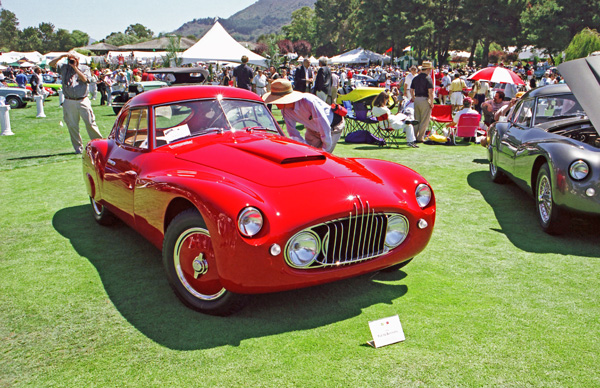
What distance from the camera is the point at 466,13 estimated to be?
71.2 metres

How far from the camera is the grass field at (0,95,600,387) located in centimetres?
282

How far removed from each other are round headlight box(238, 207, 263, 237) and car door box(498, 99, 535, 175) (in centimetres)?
458

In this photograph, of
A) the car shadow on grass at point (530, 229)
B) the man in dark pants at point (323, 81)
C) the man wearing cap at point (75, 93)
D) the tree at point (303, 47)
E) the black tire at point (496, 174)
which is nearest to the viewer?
the car shadow on grass at point (530, 229)

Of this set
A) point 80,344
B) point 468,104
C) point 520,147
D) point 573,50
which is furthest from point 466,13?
point 80,344

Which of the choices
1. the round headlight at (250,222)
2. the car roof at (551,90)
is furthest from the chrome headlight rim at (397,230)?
the car roof at (551,90)

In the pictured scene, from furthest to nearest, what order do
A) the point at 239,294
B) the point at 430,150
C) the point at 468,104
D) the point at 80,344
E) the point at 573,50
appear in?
1. the point at 573,50
2. the point at 468,104
3. the point at 430,150
4. the point at 239,294
5. the point at 80,344

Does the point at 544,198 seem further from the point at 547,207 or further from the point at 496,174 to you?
the point at 496,174

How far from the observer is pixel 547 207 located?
5.45 metres

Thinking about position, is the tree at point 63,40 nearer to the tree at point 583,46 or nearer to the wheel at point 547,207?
the tree at point 583,46

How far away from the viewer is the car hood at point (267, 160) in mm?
3697

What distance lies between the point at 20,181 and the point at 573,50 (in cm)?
4443

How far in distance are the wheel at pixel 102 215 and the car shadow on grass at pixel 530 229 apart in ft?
14.6

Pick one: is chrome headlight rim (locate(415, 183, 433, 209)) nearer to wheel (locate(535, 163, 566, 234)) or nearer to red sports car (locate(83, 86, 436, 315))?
red sports car (locate(83, 86, 436, 315))

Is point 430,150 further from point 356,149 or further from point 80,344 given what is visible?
point 80,344
